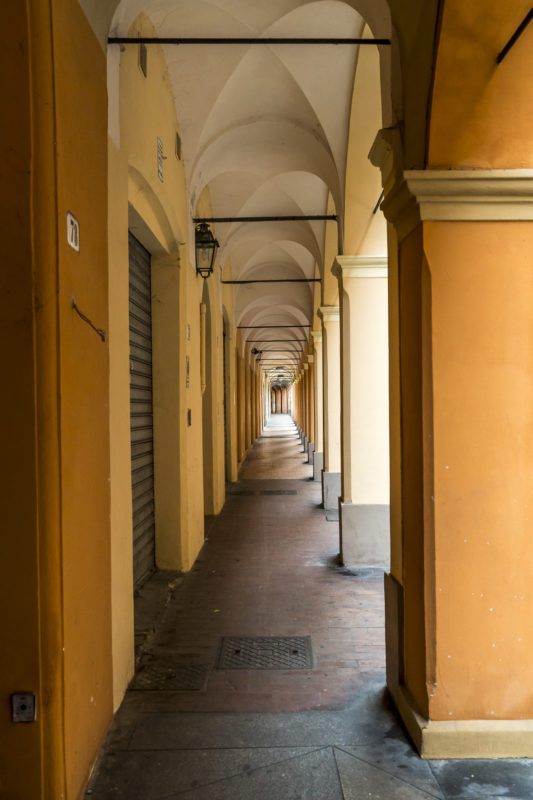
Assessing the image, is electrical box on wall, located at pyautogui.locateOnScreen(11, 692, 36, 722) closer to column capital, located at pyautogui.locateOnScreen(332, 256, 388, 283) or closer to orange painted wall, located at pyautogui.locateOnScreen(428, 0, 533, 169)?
orange painted wall, located at pyautogui.locateOnScreen(428, 0, 533, 169)

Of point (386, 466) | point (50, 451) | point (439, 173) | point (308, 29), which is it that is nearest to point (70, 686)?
point (50, 451)

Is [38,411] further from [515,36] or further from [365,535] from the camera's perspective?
[365,535]

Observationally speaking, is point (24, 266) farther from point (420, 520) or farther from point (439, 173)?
point (420, 520)

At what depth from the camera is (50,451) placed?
2277 mm

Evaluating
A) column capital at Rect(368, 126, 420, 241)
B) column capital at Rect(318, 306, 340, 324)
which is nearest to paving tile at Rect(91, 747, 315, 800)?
column capital at Rect(368, 126, 420, 241)

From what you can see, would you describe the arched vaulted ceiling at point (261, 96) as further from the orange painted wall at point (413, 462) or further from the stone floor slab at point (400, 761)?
the stone floor slab at point (400, 761)

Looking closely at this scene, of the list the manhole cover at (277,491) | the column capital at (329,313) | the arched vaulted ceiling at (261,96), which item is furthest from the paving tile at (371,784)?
the manhole cover at (277,491)

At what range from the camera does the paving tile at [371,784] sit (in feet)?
8.11

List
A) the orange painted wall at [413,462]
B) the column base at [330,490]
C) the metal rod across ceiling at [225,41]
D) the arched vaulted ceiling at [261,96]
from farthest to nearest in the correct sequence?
the column base at [330,490] → the arched vaulted ceiling at [261,96] → the metal rod across ceiling at [225,41] → the orange painted wall at [413,462]

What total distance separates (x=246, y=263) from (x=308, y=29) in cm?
817

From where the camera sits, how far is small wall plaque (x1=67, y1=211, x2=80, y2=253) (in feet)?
8.03

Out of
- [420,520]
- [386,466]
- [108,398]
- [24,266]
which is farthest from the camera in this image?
[386,466]

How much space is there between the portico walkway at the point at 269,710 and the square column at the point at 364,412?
443 mm

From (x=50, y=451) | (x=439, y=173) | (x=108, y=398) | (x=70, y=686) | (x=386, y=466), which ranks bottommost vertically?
(x=70, y=686)
